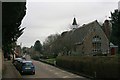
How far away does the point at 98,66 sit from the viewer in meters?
27.4

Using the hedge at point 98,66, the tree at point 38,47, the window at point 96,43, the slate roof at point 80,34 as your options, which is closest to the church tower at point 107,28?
the window at point 96,43

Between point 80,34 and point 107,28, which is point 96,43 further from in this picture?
point 107,28

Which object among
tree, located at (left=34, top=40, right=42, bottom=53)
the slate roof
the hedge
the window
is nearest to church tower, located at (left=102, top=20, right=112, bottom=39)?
the window

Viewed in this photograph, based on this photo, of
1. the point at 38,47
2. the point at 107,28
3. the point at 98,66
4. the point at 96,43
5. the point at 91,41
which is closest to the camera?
the point at 98,66

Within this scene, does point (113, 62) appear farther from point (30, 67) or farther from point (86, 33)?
point (86, 33)

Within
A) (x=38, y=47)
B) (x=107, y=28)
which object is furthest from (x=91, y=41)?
(x=38, y=47)

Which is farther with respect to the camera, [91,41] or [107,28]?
[107,28]

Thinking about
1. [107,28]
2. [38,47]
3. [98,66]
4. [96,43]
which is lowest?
[98,66]

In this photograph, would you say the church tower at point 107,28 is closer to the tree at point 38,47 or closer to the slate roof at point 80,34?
the slate roof at point 80,34

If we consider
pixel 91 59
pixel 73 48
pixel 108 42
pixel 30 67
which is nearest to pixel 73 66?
pixel 30 67

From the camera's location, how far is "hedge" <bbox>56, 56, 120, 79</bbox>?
76.3ft

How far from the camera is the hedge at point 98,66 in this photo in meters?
23.3

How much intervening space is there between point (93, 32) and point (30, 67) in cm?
4497

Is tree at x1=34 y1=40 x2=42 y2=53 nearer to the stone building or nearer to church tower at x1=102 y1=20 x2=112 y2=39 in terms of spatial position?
church tower at x1=102 y1=20 x2=112 y2=39
